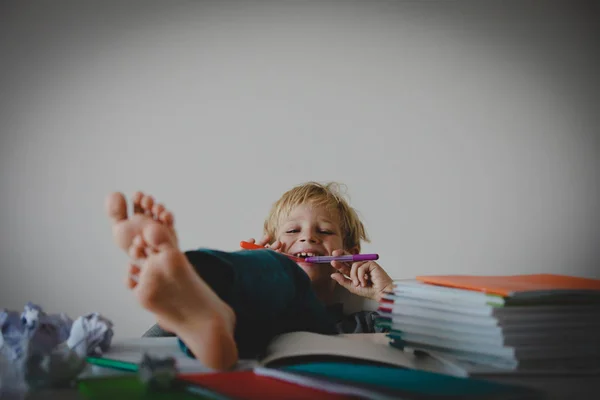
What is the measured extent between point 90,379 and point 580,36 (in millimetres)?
2922

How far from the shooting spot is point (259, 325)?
2.85 feet

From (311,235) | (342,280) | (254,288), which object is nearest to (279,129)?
(311,235)

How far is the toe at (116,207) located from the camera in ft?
2.67

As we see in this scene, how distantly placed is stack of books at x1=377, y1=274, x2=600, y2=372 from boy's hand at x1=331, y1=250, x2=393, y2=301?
55 cm

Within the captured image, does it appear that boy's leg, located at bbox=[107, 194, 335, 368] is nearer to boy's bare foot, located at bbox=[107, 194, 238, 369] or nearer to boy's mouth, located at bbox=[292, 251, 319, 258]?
boy's bare foot, located at bbox=[107, 194, 238, 369]

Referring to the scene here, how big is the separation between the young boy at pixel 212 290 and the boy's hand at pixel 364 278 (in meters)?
0.38

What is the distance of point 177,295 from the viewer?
0.73 m

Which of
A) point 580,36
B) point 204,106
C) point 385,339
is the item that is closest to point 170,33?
point 204,106

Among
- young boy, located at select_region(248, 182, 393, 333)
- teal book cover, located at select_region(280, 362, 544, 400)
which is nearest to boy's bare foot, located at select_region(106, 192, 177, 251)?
teal book cover, located at select_region(280, 362, 544, 400)

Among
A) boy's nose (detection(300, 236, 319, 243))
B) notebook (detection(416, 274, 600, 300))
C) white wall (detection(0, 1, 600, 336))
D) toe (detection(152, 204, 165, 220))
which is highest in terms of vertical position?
white wall (detection(0, 1, 600, 336))

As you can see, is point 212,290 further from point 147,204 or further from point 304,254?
point 304,254

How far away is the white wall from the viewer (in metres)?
2.67

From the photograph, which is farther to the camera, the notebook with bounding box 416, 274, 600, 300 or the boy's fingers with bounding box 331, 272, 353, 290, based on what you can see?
the boy's fingers with bounding box 331, 272, 353, 290

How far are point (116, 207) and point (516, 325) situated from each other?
52cm
